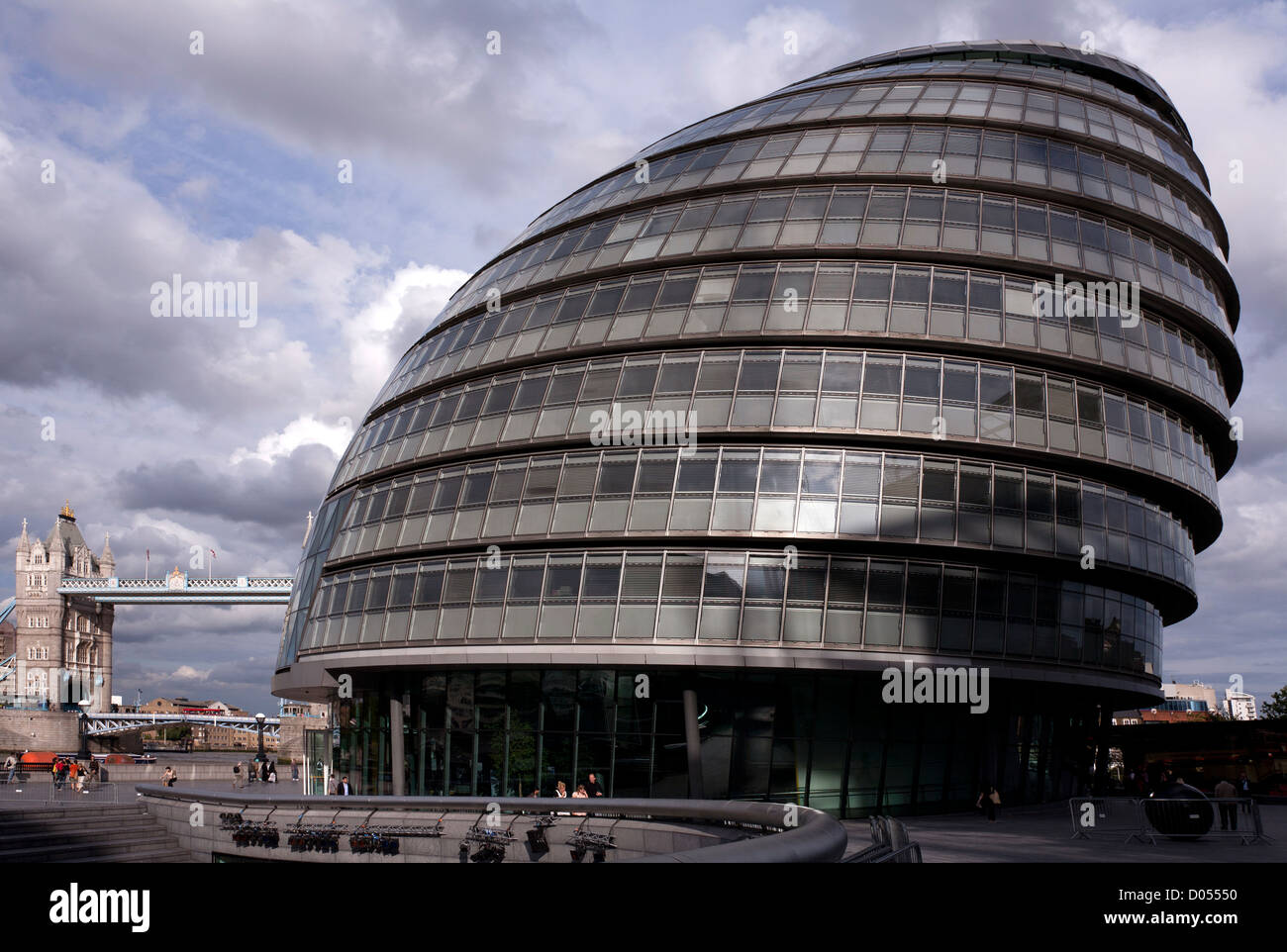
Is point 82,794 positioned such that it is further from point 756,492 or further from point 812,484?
point 812,484

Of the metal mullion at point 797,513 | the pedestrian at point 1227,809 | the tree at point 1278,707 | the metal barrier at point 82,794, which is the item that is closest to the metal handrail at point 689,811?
the metal barrier at point 82,794

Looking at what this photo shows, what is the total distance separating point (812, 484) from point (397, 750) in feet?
55.5

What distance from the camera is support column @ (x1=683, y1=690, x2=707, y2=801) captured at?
31.2 metres

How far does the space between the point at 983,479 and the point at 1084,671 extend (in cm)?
739

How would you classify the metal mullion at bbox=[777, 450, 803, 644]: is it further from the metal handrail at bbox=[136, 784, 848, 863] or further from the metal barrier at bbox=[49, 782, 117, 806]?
the metal barrier at bbox=[49, 782, 117, 806]

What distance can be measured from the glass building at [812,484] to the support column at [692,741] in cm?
12

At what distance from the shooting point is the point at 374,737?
3909 cm

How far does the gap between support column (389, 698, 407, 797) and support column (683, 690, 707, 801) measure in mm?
10710

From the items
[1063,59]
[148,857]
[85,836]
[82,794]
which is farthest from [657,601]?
[1063,59]

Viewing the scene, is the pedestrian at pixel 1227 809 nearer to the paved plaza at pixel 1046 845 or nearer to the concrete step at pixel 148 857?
the paved plaza at pixel 1046 845

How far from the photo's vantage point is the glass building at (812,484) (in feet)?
105
